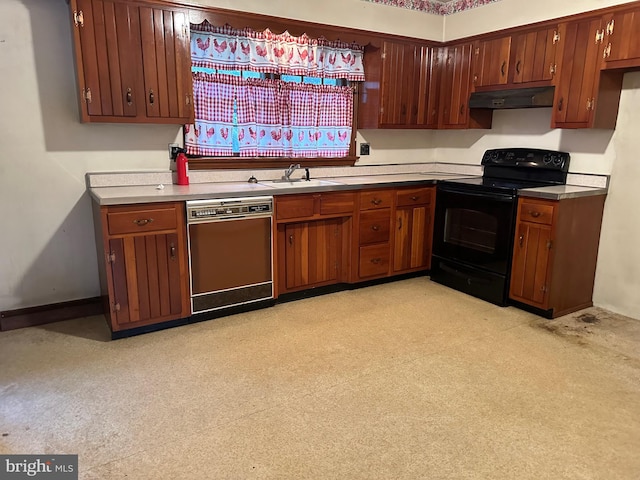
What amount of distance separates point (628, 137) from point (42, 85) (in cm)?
430

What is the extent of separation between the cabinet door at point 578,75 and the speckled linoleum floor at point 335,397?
1560mm

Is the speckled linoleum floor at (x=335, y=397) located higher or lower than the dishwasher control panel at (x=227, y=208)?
lower

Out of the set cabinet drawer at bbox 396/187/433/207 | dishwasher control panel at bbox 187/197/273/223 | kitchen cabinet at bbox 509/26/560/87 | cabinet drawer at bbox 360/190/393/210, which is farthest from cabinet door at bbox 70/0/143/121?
kitchen cabinet at bbox 509/26/560/87

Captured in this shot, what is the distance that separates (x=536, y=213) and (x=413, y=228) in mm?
1162

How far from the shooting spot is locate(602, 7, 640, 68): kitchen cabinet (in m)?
3.20

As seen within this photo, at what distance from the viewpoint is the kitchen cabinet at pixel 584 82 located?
3.44 meters

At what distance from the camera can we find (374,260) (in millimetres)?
4223

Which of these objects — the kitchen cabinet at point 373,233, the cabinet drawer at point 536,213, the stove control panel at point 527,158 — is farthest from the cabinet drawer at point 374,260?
the stove control panel at point 527,158

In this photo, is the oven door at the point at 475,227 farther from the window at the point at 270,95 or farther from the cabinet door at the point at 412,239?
the window at the point at 270,95

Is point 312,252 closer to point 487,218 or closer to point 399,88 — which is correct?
point 487,218

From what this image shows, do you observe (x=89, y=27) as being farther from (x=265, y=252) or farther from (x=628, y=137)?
(x=628, y=137)

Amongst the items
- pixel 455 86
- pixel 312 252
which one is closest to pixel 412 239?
pixel 312 252

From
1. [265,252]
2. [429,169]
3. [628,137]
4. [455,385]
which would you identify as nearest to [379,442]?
[455,385]

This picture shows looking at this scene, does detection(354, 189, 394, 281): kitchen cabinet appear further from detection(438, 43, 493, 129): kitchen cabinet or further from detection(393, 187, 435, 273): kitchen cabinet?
detection(438, 43, 493, 129): kitchen cabinet
